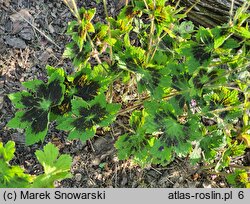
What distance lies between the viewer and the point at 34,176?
1.57m

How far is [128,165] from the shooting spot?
7.50 feet

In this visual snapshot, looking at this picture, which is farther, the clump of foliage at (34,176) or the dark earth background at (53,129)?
the dark earth background at (53,129)

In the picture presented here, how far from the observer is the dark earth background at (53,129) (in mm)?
2225

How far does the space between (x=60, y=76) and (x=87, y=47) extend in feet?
0.66

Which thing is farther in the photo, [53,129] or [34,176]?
[53,129]

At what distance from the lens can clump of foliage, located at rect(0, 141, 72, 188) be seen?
4.91 feet

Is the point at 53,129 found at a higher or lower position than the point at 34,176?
higher

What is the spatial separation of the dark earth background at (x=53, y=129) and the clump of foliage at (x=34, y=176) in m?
0.61

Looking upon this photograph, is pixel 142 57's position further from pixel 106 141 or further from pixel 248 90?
pixel 106 141

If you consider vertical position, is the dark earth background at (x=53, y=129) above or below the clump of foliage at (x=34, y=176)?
above

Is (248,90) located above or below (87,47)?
below

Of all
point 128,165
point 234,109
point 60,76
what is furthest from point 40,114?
point 234,109

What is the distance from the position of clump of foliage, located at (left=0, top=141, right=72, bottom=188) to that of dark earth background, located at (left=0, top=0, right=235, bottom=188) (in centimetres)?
61

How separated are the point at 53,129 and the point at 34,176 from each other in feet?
2.34
